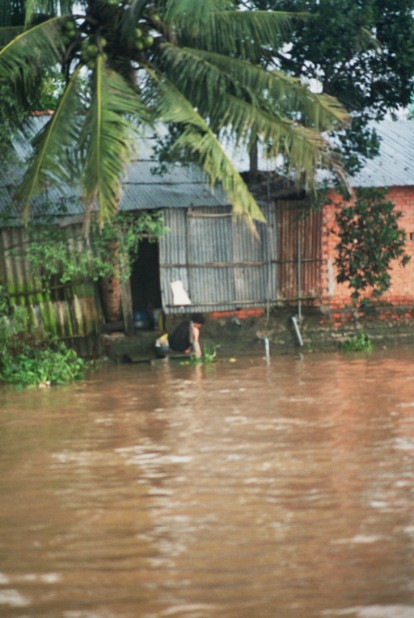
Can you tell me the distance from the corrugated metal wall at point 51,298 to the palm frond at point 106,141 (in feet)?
10.1

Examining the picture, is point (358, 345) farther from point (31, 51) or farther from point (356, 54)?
point (31, 51)

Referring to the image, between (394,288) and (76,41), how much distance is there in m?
7.23

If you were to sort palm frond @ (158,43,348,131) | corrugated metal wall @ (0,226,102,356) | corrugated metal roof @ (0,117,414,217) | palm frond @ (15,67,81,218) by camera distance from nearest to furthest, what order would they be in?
1. palm frond @ (15,67,81,218)
2. palm frond @ (158,43,348,131)
3. corrugated metal wall @ (0,226,102,356)
4. corrugated metal roof @ (0,117,414,217)

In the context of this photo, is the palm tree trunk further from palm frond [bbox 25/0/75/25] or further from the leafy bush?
palm frond [bbox 25/0/75/25]

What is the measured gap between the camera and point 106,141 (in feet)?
39.4

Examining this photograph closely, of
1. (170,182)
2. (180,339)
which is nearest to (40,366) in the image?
(180,339)

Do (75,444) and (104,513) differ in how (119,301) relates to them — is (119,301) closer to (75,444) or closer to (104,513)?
(75,444)

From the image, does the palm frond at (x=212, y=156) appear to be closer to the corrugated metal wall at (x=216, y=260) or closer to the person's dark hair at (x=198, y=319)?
the person's dark hair at (x=198, y=319)

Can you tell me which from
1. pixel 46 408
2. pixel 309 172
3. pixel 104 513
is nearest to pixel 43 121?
pixel 309 172

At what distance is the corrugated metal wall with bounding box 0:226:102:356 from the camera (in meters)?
15.4

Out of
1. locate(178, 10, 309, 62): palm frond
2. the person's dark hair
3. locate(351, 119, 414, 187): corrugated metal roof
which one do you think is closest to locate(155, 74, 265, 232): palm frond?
locate(178, 10, 309, 62): palm frond

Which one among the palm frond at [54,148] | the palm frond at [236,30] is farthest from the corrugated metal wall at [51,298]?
the palm frond at [236,30]

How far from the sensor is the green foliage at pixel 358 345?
55.8 ft

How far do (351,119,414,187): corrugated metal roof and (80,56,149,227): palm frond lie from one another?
5974 millimetres
